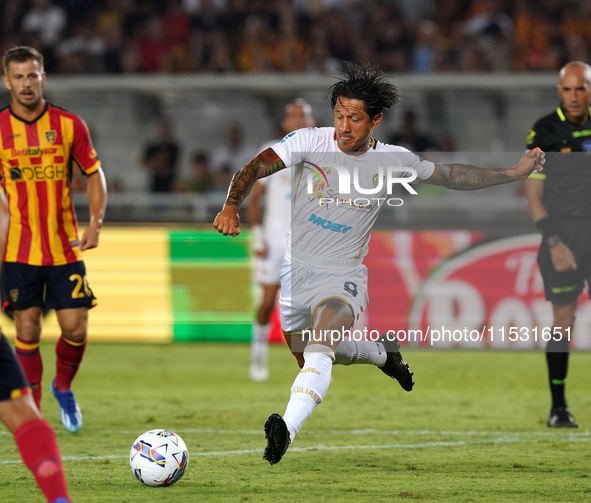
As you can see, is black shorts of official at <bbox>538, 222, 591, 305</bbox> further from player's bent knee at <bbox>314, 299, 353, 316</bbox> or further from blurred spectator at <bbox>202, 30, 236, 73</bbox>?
blurred spectator at <bbox>202, 30, 236, 73</bbox>

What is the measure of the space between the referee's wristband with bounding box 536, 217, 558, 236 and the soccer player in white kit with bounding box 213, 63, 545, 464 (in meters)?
1.30

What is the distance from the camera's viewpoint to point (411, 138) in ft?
40.9

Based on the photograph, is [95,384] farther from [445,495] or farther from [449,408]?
[445,495]

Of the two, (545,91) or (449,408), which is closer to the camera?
(449,408)

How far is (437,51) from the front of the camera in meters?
13.4

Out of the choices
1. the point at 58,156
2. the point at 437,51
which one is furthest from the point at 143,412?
the point at 437,51

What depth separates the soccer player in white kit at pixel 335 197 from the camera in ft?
15.3

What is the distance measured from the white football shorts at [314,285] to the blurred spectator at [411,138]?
25.1ft

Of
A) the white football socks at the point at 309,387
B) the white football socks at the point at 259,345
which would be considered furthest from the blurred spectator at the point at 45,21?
the white football socks at the point at 309,387

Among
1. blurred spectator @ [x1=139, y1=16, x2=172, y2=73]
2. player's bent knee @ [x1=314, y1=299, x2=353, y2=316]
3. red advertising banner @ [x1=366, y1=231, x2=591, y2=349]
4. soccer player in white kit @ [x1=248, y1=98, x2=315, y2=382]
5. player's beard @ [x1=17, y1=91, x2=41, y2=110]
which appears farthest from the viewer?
blurred spectator @ [x1=139, y1=16, x2=172, y2=73]

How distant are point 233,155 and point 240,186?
8340 millimetres

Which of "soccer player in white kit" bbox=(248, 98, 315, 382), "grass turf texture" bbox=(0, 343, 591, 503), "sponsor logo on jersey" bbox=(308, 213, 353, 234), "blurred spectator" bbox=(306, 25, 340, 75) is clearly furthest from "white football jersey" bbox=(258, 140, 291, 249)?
"blurred spectator" bbox=(306, 25, 340, 75)

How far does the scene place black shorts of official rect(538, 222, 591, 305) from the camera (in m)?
6.25

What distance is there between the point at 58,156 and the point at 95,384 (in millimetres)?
3149
